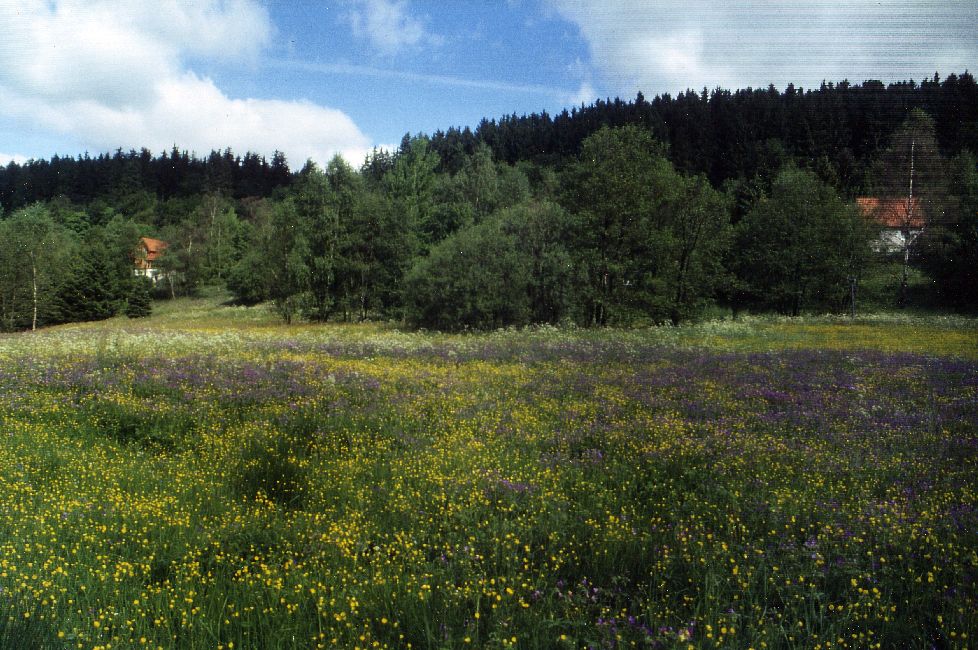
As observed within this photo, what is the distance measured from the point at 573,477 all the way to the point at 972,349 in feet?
42.7

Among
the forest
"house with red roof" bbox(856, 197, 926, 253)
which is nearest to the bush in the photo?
the forest

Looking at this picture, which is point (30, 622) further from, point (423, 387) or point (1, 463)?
point (423, 387)

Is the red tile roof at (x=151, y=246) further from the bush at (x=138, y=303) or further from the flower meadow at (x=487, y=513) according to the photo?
the flower meadow at (x=487, y=513)

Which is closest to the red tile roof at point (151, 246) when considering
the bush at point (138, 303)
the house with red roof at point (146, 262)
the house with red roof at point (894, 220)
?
the house with red roof at point (146, 262)

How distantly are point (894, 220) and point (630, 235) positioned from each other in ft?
69.0

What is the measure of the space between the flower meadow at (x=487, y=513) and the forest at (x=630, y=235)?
6.02 metres

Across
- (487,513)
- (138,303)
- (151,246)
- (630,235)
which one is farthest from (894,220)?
(151,246)

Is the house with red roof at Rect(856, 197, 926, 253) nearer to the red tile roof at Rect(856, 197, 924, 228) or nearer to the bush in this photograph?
the red tile roof at Rect(856, 197, 924, 228)

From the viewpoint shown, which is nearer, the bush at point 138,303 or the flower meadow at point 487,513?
the flower meadow at point 487,513

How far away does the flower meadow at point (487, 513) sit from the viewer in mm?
3828

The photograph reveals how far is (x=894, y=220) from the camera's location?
128 ft

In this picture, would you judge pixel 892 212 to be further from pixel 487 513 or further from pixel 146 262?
pixel 146 262

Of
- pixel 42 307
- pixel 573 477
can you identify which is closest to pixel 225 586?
pixel 573 477

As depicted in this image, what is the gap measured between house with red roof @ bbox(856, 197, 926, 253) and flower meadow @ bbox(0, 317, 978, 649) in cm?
Result: 3250
